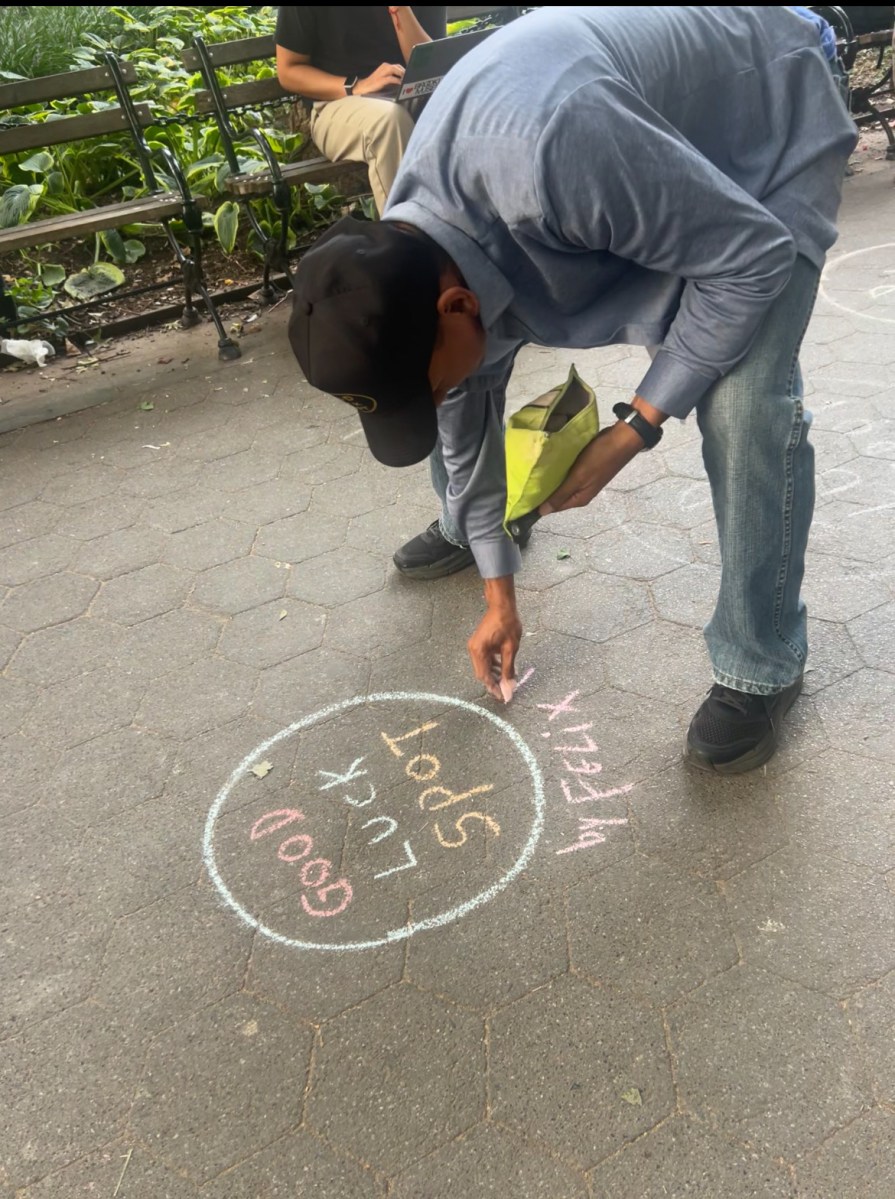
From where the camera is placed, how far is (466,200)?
5.16 ft

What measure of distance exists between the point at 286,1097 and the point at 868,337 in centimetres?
376

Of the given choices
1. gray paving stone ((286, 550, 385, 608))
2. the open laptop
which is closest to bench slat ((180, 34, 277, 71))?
the open laptop

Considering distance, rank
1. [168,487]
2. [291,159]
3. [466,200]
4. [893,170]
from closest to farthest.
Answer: [466,200] < [168,487] < [291,159] < [893,170]

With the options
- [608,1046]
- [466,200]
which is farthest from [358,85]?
[608,1046]

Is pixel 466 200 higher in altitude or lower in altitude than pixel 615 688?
higher

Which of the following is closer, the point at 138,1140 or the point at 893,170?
the point at 138,1140

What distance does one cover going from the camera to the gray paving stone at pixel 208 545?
325 centimetres

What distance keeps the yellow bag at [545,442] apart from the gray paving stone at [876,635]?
1.05m

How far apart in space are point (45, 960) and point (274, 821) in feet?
1.83

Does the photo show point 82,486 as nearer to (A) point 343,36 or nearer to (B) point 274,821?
(B) point 274,821

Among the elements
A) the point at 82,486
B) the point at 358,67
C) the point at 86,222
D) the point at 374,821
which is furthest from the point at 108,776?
the point at 358,67

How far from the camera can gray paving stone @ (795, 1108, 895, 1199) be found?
146cm

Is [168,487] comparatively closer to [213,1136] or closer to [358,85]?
[358,85]

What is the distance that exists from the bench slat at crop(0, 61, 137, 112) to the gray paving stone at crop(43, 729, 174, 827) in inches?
153
